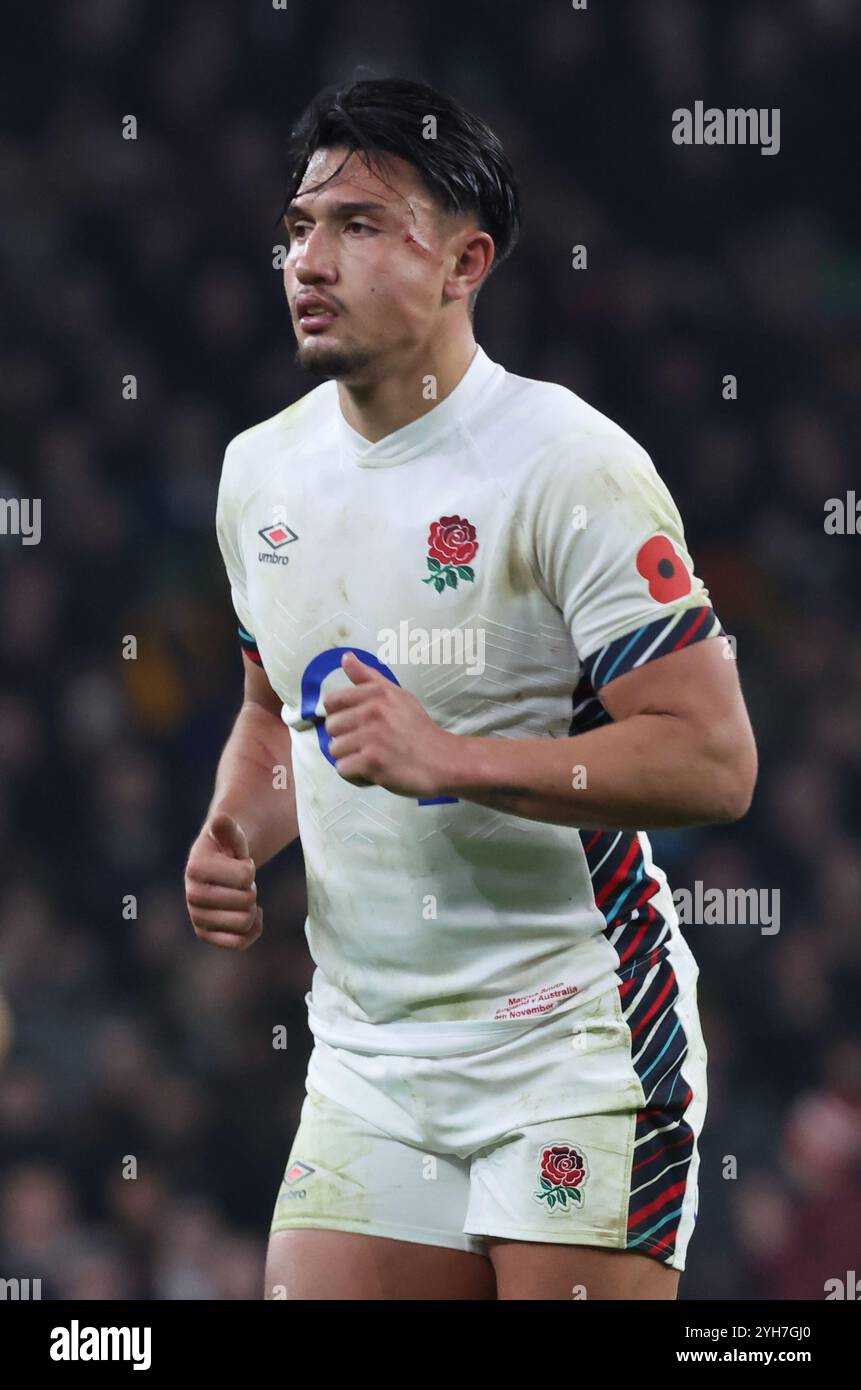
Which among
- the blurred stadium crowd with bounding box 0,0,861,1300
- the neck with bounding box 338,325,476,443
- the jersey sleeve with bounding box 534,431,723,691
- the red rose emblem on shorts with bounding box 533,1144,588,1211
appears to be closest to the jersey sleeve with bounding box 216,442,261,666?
the neck with bounding box 338,325,476,443

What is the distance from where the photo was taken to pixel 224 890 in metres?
2.49

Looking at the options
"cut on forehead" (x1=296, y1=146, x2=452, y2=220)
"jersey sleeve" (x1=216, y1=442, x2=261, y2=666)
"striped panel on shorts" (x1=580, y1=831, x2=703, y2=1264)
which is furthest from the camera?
"jersey sleeve" (x1=216, y1=442, x2=261, y2=666)

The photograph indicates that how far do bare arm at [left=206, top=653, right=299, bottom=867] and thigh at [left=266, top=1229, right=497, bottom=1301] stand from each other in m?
0.57

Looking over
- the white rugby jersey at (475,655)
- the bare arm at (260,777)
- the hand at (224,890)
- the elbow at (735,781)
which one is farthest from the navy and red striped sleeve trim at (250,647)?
the elbow at (735,781)

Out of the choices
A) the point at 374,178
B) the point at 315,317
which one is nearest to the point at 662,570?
the point at 315,317

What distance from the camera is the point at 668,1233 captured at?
2.44m

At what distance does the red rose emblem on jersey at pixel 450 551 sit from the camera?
245 cm

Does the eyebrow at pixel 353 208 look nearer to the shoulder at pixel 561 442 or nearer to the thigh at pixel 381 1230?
the shoulder at pixel 561 442

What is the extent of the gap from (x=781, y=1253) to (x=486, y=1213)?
2.39 metres

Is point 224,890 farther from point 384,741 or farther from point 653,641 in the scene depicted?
point 653,641

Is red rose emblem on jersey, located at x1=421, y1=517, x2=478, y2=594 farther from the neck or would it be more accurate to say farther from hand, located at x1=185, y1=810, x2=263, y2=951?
hand, located at x1=185, y1=810, x2=263, y2=951

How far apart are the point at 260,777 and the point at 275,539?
0.40 m

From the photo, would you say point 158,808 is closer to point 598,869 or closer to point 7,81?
point 7,81

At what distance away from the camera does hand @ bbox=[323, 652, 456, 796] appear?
2.19 meters
